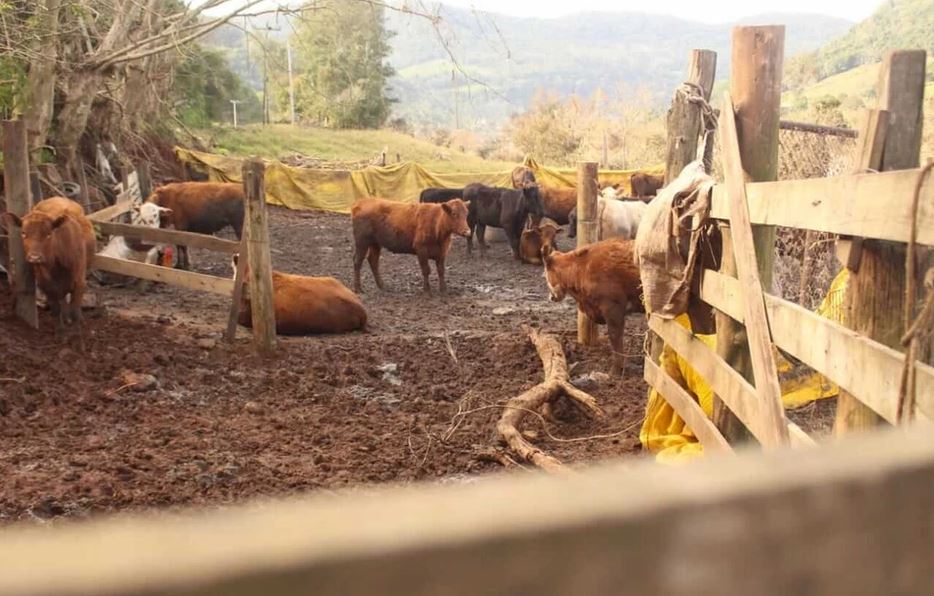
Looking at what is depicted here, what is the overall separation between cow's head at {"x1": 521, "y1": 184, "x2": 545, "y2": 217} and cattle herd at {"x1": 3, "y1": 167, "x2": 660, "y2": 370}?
0.02 m

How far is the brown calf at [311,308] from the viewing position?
30.6ft

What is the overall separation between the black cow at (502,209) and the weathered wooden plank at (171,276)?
896 centimetres

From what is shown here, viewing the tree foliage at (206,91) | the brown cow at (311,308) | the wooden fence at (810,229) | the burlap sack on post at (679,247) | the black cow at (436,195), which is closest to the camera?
the wooden fence at (810,229)

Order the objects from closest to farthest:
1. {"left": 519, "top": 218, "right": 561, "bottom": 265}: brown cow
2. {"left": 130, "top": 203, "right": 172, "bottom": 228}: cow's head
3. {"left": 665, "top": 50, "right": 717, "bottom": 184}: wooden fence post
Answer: {"left": 665, "top": 50, "right": 717, "bottom": 184}: wooden fence post < {"left": 519, "top": 218, "right": 561, "bottom": 265}: brown cow < {"left": 130, "top": 203, "right": 172, "bottom": 228}: cow's head

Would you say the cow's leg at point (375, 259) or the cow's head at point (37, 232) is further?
the cow's leg at point (375, 259)

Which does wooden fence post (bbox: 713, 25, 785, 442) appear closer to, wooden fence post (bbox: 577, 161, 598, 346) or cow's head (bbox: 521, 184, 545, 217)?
wooden fence post (bbox: 577, 161, 598, 346)

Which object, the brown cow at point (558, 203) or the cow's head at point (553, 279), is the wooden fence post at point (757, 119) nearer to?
the cow's head at point (553, 279)

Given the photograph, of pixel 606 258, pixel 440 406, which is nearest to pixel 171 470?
pixel 440 406

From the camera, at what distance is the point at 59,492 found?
15.1ft

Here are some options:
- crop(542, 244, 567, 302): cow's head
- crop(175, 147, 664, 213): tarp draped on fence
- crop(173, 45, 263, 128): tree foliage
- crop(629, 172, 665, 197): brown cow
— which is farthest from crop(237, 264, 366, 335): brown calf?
crop(173, 45, 263, 128): tree foliage

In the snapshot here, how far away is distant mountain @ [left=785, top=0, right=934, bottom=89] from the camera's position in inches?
3533

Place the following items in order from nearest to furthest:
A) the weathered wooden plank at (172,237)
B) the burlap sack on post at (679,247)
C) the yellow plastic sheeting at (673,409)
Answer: the burlap sack on post at (679,247)
the yellow plastic sheeting at (673,409)
the weathered wooden plank at (172,237)

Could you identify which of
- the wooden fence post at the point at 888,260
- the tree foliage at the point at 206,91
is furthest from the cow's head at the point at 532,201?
the wooden fence post at the point at 888,260

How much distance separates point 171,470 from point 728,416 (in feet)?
10.7
